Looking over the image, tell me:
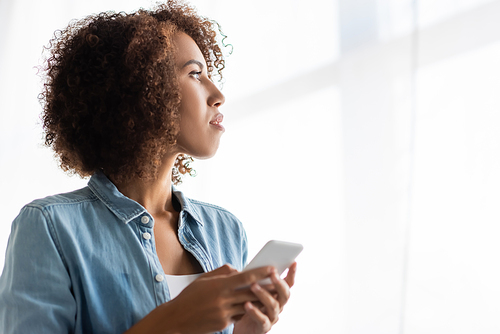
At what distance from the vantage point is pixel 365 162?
1.60 m

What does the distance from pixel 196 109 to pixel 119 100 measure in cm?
16

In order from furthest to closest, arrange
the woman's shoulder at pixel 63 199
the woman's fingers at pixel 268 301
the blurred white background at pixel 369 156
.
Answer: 1. the blurred white background at pixel 369 156
2. the woman's shoulder at pixel 63 199
3. the woman's fingers at pixel 268 301

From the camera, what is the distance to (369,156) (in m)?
1.59

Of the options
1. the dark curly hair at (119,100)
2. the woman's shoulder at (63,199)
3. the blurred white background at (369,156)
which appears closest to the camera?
the woman's shoulder at (63,199)

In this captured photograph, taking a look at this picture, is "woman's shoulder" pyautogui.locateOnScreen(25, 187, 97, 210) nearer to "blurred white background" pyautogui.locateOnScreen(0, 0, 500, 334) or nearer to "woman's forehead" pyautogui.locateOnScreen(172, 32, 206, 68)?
"woman's forehead" pyautogui.locateOnScreen(172, 32, 206, 68)

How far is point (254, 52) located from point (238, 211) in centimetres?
65

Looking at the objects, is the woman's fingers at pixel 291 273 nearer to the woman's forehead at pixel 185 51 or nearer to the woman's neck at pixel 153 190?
the woman's neck at pixel 153 190

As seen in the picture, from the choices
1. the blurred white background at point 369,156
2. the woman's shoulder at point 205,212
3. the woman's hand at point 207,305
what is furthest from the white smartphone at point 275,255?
the blurred white background at point 369,156

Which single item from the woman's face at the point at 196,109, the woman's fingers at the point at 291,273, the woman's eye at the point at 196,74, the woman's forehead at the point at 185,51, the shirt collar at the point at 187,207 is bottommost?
the woman's fingers at the point at 291,273

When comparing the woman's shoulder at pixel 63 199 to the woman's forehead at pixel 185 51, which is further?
the woman's forehead at pixel 185 51

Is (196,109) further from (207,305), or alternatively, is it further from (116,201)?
(207,305)

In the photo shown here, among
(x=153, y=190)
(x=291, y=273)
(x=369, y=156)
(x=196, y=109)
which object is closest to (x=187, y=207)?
(x=153, y=190)

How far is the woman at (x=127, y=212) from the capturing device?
2.26ft

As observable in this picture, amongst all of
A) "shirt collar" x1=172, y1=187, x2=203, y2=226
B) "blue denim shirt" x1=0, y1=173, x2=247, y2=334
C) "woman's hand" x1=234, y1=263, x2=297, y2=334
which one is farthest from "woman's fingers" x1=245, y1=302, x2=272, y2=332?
"shirt collar" x1=172, y1=187, x2=203, y2=226
